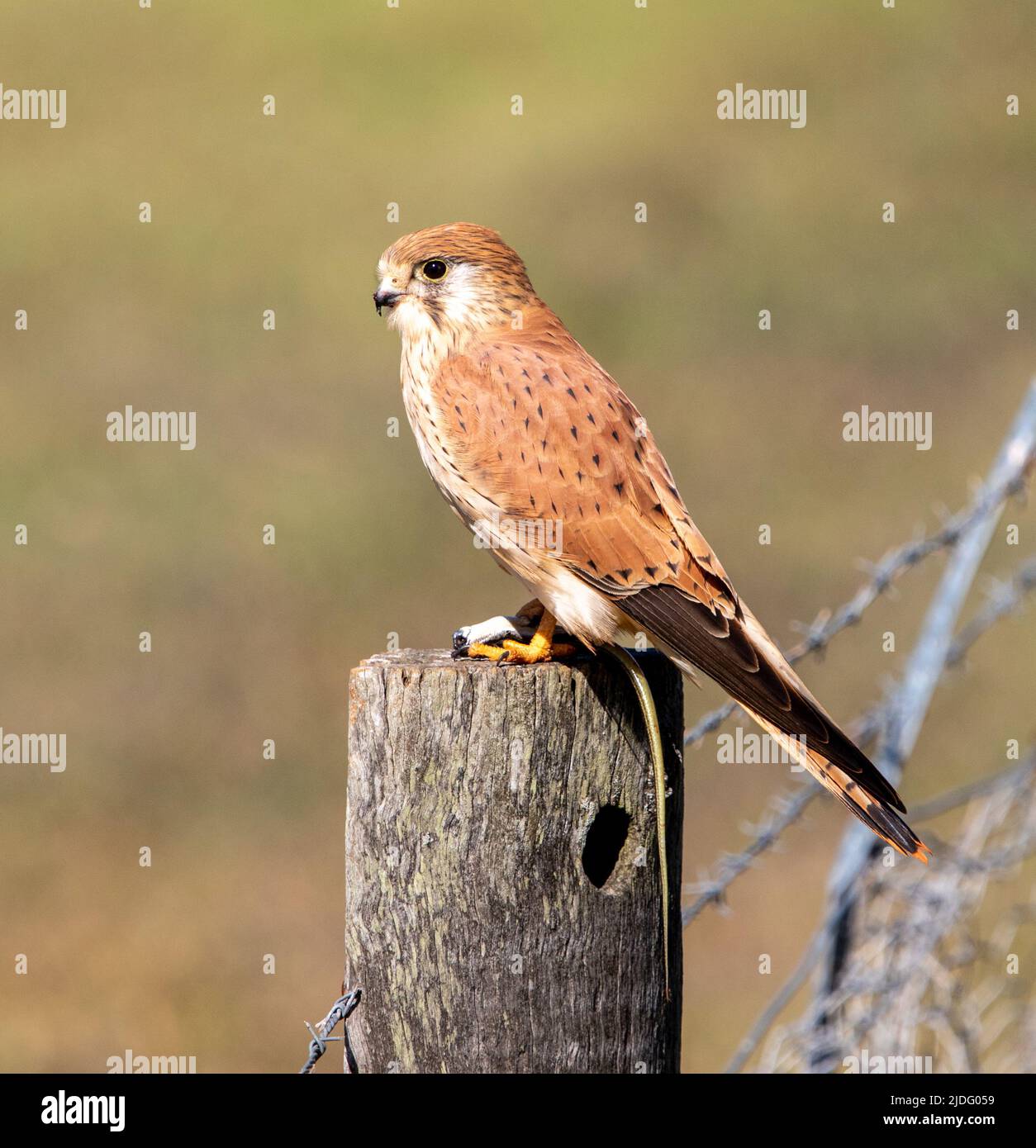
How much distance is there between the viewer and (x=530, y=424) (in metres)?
3.83

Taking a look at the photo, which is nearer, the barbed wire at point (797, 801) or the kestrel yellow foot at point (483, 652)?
the kestrel yellow foot at point (483, 652)

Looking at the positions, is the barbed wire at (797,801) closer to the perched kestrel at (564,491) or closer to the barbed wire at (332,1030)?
the perched kestrel at (564,491)

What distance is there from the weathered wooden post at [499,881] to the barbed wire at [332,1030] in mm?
23

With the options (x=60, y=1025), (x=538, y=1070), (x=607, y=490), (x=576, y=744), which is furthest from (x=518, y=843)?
(x=60, y=1025)

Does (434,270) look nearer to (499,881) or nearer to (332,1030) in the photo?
(499,881)

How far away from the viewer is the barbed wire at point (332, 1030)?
290 centimetres

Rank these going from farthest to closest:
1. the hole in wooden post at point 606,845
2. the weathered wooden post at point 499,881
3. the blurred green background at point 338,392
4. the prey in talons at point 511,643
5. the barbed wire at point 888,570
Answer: the blurred green background at point 338,392 → the barbed wire at point 888,570 → the prey in talons at point 511,643 → the hole in wooden post at point 606,845 → the weathered wooden post at point 499,881

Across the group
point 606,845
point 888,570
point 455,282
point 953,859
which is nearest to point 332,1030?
point 606,845

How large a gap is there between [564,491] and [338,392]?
→ 25.3 ft

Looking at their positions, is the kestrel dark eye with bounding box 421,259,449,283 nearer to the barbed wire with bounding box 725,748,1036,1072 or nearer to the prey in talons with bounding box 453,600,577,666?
the prey in talons with bounding box 453,600,577,666

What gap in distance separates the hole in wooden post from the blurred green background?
4425 mm

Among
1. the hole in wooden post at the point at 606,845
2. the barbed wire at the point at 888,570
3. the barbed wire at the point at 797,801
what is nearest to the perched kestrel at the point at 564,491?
the barbed wire at the point at 888,570

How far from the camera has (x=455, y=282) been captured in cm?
417

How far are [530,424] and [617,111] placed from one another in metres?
12.5
